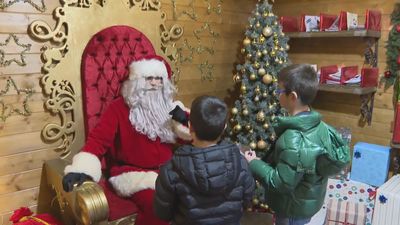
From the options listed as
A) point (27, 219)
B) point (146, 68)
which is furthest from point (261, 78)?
point (27, 219)

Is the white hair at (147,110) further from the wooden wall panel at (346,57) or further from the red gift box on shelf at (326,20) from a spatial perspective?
the wooden wall panel at (346,57)

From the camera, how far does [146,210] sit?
1.93 meters

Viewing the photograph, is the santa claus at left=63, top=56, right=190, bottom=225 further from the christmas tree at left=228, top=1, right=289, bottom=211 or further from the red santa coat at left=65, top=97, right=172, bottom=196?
the christmas tree at left=228, top=1, right=289, bottom=211

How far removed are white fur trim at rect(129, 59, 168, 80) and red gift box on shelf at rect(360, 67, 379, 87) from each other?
1.61 meters

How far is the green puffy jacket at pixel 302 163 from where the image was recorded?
149cm

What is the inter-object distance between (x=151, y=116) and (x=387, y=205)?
180cm

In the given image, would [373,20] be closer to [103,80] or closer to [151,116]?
[151,116]

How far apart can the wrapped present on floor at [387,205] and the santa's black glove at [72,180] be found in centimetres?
204

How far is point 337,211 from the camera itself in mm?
2682

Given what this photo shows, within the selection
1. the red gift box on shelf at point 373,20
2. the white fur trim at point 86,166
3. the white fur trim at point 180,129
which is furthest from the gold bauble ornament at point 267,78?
the white fur trim at point 86,166

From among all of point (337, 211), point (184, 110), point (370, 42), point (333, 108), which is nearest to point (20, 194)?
point (184, 110)

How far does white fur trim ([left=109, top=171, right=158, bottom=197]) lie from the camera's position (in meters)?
2.01

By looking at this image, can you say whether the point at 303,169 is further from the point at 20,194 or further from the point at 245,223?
the point at 20,194

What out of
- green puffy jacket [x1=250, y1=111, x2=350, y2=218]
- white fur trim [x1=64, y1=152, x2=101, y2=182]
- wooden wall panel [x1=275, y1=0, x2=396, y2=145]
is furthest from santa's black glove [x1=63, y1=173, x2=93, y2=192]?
wooden wall panel [x1=275, y1=0, x2=396, y2=145]
